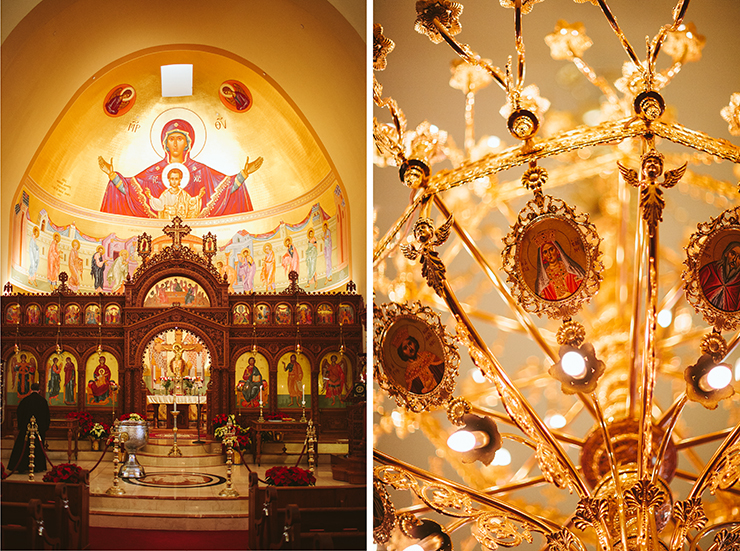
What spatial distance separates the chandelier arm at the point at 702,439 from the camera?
4.64m

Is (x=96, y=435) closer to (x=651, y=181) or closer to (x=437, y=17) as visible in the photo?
(x=437, y=17)

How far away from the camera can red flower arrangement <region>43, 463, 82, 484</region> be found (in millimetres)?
4625

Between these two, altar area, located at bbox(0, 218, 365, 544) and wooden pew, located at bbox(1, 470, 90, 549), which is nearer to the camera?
wooden pew, located at bbox(1, 470, 90, 549)

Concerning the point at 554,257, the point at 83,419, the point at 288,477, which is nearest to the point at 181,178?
the point at 83,419

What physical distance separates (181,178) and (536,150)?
271 cm

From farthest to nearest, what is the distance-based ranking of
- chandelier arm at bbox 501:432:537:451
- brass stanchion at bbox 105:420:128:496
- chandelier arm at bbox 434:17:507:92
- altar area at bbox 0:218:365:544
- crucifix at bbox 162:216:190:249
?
crucifix at bbox 162:216:190:249
altar area at bbox 0:218:365:544
brass stanchion at bbox 105:420:128:496
chandelier arm at bbox 434:17:507:92
chandelier arm at bbox 501:432:537:451

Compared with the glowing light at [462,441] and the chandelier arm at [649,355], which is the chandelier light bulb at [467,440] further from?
the chandelier arm at [649,355]

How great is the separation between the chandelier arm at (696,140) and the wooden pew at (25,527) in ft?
16.9

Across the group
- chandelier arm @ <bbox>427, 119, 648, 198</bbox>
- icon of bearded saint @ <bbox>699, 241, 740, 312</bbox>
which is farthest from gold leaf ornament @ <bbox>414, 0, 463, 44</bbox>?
icon of bearded saint @ <bbox>699, 241, 740, 312</bbox>

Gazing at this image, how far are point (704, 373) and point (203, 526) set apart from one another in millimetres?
3869

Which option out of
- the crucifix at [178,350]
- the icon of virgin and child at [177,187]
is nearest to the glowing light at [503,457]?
the crucifix at [178,350]

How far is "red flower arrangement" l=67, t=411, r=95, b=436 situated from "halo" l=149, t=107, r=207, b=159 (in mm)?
2086

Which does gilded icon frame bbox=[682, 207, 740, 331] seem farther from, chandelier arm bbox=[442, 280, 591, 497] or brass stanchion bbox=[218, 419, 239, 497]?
brass stanchion bbox=[218, 419, 239, 497]

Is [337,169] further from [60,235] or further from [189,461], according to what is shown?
[189,461]
